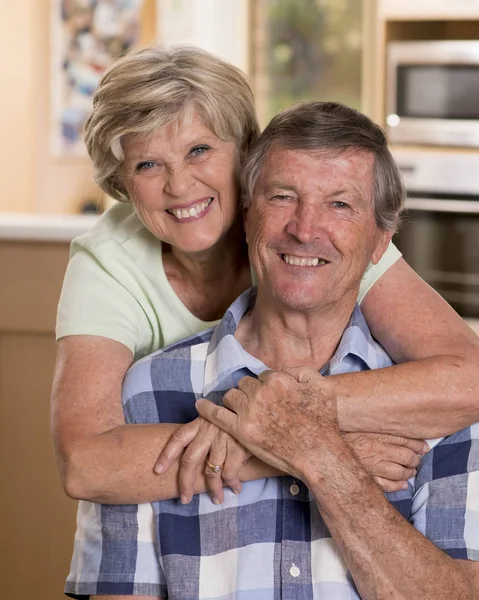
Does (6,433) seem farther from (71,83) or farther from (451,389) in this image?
(71,83)

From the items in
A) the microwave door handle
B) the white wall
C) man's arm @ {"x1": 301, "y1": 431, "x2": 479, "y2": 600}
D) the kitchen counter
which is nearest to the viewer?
man's arm @ {"x1": 301, "y1": 431, "x2": 479, "y2": 600}

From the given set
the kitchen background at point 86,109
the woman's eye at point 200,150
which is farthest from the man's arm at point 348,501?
the kitchen background at point 86,109

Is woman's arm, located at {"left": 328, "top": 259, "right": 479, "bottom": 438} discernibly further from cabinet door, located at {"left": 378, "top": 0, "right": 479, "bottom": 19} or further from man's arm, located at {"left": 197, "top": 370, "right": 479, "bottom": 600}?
cabinet door, located at {"left": 378, "top": 0, "right": 479, "bottom": 19}

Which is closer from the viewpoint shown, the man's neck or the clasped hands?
the clasped hands

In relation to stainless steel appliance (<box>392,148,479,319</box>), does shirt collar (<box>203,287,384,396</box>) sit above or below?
above

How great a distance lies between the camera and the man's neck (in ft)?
4.83

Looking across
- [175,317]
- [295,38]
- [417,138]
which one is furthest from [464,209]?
[175,317]

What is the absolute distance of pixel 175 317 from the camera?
1707mm

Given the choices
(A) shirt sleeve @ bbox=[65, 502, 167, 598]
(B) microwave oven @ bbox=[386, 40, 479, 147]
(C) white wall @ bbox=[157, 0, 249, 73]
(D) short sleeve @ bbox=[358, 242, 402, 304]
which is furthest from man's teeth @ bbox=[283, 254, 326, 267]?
(C) white wall @ bbox=[157, 0, 249, 73]

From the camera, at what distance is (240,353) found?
58.0 inches

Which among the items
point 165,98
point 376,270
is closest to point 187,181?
point 165,98

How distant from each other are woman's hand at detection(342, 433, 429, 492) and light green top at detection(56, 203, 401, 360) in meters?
0.30

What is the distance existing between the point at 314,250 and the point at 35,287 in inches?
45.5

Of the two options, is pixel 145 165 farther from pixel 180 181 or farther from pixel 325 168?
pixel 325 168
